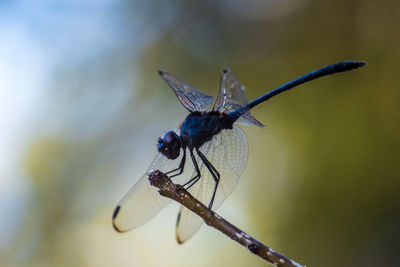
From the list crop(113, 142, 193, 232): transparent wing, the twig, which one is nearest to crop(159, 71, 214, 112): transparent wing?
crop(113, 142, 193, 232): transparent wing

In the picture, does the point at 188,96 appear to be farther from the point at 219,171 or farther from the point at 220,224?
the point at 220,224

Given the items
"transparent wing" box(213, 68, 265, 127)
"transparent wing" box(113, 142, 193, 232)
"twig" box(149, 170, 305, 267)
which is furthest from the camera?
"transparent wing" box(213, 68, 265, 127)

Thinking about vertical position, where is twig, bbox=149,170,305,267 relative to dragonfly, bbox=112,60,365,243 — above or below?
below

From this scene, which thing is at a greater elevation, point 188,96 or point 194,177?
point 188,96

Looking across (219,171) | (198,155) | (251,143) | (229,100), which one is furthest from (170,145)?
(251,143)

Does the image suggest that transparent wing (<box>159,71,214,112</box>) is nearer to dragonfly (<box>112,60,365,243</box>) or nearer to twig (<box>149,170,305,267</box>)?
dragonfly (<box>112,60,365,243</box>)

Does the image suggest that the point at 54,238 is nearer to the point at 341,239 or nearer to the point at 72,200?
the point at 72,200

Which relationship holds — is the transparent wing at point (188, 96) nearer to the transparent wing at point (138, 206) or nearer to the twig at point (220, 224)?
the transparent wing at point (138, 206)

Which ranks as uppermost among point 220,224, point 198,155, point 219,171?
point 198,155
